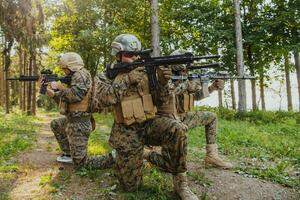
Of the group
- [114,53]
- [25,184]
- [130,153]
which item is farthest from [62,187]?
[114,53]

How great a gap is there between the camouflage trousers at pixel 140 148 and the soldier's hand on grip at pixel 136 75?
64 centimetres

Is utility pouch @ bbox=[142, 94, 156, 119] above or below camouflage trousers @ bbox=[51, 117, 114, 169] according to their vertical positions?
above

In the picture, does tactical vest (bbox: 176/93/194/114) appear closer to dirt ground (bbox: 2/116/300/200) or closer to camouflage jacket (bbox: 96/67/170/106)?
dirt ground (bbox: 2/116/300/200)

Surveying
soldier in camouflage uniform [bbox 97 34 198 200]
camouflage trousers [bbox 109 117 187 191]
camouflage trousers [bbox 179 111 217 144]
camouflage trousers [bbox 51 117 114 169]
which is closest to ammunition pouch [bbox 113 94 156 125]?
soldier in camouflage uniform [bbox 97 34 198 200]

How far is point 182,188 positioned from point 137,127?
1.14 m

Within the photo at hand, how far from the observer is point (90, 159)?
692 cm

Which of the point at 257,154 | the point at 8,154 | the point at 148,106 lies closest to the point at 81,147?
the point at 148,106

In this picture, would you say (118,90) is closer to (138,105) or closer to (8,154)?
(138,105)

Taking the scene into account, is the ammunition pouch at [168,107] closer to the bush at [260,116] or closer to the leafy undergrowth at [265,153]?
the leafy undergrowth at [265,153]

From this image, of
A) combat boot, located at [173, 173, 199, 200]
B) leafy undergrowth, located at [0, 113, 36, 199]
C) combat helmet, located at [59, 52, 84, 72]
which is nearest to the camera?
combat boot, located at [173, 173, 199, 200]

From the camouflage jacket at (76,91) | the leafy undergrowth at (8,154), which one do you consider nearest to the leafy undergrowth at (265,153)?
the camouflage jacket at (76,91)

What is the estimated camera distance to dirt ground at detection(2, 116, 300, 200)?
5922mm

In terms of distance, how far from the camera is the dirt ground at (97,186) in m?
5.92

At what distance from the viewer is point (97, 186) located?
6191 mm
